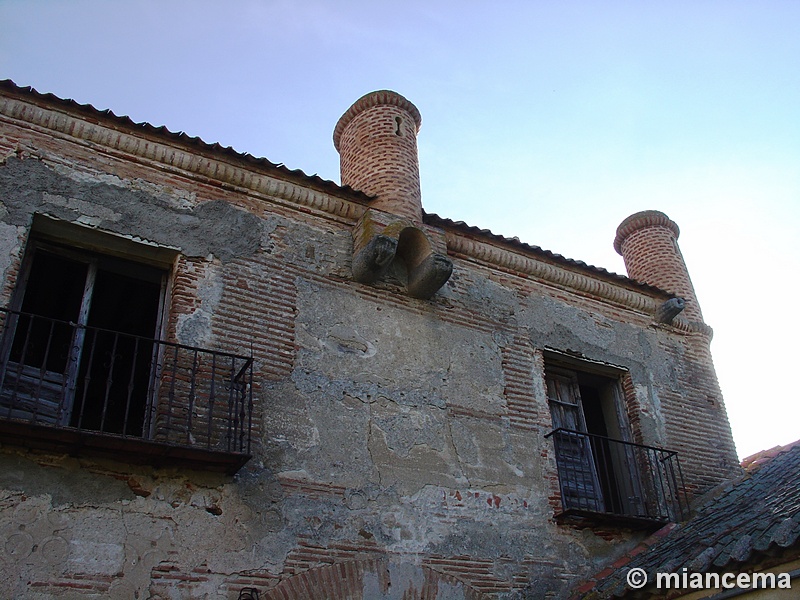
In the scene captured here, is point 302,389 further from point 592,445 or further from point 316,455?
point 592,445

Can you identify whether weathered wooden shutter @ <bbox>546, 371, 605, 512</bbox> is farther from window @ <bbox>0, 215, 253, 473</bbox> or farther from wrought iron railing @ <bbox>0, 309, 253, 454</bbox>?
window @ <bbox>0, 215, 253, 473</bbox>

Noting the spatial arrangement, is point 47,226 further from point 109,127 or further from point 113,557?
point 113,557

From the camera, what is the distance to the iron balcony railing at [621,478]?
26.4 feet

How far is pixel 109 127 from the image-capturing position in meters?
7.17

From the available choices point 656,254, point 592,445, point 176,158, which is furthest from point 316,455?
point 656,254

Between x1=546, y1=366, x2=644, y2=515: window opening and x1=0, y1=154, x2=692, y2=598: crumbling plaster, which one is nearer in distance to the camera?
x1=0, y1=154, x2=692, y2=598: crumbling plaster

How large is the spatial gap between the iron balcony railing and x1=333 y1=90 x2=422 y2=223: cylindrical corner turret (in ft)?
9.65

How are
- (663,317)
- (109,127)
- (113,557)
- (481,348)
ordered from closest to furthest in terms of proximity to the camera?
(113,557)
(109,127)
(481,348)
(663,317)

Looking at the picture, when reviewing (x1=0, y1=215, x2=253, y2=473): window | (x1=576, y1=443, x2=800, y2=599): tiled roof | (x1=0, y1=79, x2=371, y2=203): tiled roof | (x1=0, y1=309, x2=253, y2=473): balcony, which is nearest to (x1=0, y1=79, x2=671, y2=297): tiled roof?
(x1=0, y1=79, x2=371, y2=203): tiled roof

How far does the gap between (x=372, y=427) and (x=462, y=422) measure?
99 cm

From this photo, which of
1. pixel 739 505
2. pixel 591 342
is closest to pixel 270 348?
pixel 591 342

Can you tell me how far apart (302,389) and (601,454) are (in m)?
3.79

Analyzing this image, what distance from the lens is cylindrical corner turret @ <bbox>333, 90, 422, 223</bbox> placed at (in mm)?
8461

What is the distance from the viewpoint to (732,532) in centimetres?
644
